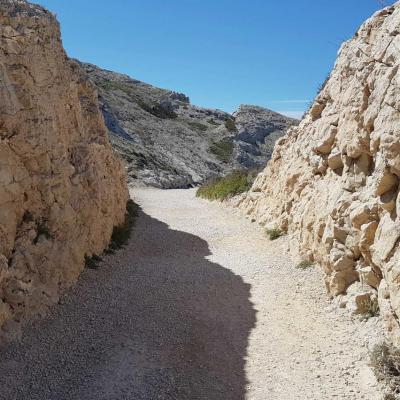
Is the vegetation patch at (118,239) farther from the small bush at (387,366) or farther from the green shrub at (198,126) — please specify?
the green shrub at (198,126)

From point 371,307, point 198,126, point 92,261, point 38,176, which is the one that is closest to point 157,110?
→ point 198,126

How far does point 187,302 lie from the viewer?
11.6 meters

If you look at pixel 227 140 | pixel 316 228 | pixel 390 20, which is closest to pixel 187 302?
pixel 316 228

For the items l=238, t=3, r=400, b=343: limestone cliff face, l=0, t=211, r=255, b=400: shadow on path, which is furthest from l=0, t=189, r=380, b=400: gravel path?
l=238, t=3, r=400, b=343: limestone cliff face

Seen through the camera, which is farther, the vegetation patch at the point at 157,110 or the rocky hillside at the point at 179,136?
the vegetation patch at the point at 157,110

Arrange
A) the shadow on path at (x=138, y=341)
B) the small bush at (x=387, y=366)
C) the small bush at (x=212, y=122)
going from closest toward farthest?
the small bush at (x=387, y=366) < the shadow on path at (x=138, y=341) < the small bush at (x=212, y=122)

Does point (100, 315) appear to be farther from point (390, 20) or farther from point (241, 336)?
point (390, 20)

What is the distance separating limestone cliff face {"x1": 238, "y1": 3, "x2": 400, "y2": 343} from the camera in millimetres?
9180

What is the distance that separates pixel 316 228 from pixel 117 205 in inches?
352

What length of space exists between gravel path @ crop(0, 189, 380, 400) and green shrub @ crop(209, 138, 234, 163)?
182 ft

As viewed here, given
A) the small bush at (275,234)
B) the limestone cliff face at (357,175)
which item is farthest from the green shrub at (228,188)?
the limestone cliff face at (357,175)

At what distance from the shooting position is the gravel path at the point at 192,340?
7805 mm

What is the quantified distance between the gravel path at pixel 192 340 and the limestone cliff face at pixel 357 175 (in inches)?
40.4

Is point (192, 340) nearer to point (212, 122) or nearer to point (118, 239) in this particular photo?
point (118, 239)
